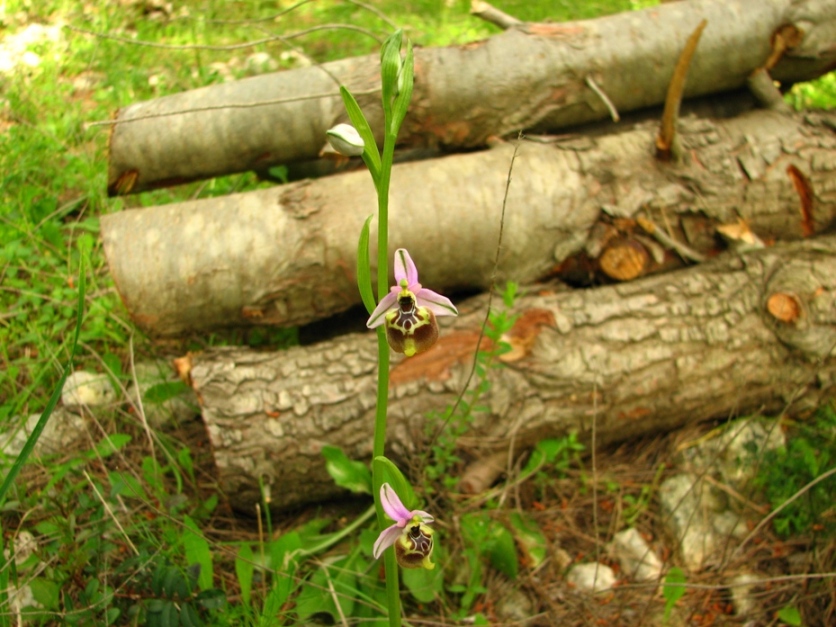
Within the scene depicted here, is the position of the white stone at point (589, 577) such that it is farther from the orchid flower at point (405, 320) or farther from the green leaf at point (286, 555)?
the orchid flower at point (405, 320)

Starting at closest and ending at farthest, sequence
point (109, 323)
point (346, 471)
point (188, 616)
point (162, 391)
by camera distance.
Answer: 1. point (188, 616)
2. point (346, 471)
3. point (162, 391)
4. point (109, 323)

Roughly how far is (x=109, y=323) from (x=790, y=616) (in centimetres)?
263

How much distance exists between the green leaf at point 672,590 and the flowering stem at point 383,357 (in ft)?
3.01

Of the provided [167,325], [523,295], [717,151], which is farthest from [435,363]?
[717,151]

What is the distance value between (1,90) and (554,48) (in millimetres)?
2889

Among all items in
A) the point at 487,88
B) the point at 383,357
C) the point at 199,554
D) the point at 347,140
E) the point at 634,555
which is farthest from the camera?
the point at 487,88

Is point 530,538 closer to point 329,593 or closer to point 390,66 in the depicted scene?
point 329,593

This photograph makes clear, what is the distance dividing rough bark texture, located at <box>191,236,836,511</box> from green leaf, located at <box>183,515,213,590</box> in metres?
0.29

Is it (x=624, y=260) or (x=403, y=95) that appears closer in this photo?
(x=403, y=95)

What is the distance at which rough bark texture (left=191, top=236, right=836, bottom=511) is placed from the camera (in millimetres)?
2418

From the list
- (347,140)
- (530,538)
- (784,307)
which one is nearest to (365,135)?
(347,140)

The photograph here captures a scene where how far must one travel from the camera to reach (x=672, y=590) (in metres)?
2.21

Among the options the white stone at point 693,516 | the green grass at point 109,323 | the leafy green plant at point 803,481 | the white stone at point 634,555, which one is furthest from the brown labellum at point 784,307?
the green grass at point 109,323

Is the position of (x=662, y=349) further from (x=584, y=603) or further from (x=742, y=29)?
(x=742, y=29)
